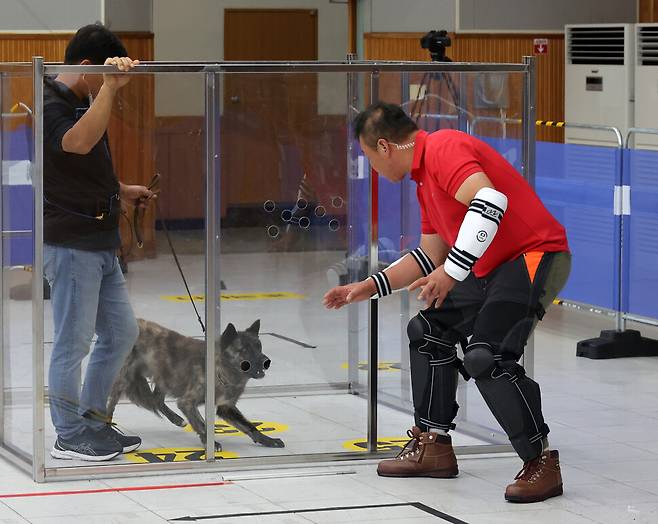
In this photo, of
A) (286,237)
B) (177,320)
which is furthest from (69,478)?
(286,237)

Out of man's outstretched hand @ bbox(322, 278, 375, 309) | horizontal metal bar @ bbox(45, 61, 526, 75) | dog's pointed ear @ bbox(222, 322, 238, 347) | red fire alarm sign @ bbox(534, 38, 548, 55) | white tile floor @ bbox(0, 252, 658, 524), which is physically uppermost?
red fire alarm sign @ bbox(534, 38, 548, 55)

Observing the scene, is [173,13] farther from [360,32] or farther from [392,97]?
[392,97]

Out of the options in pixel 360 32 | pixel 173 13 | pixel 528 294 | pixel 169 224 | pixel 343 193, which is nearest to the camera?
pixel 528 294

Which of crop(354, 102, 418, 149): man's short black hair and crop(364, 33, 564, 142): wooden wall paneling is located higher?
crop(364, 33, 564, 142): wooden wall paneling

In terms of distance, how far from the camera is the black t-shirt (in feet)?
18.8

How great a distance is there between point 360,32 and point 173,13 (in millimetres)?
2169

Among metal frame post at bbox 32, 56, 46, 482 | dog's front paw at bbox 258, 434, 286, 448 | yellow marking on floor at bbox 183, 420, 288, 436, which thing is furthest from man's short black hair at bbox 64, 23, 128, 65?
dog's front paw at bbox 258, 434, 286, 448

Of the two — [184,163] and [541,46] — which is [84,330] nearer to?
[184,163]

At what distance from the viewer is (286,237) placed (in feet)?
20.9

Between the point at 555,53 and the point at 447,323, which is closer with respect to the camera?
the point at 447,323

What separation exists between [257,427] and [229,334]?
482mm

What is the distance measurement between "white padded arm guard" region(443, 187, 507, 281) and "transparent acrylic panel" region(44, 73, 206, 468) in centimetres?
124

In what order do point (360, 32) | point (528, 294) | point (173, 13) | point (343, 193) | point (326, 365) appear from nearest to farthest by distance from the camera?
point (528, 294) → point (343, 193) → point (326, 365) → point (360, 32) → point (173, 13)

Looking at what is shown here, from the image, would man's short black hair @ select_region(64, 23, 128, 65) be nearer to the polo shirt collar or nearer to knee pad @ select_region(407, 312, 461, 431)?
the polo shirt collar
